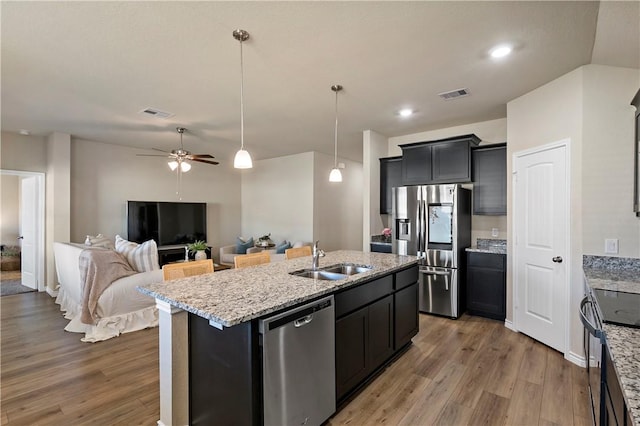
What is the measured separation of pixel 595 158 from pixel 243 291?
3269 millimetres

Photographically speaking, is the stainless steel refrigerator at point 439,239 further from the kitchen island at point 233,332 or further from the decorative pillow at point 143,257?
the decorative pillow at point 143,257

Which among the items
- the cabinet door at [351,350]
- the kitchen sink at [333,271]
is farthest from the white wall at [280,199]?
the cabinet door at [351,350]

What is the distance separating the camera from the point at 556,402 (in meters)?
2.28

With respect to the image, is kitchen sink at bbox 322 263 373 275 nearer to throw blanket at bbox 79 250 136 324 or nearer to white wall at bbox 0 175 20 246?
throw blanket at bbox 79 250 136 324

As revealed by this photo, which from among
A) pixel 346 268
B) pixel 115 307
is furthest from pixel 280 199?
pixel 346 268

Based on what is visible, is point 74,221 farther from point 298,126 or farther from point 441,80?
point 441,80

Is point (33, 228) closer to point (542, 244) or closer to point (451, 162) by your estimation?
point (451, 162)

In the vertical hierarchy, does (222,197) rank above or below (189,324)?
above

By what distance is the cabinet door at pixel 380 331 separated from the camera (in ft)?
8.19

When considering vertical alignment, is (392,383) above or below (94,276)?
below

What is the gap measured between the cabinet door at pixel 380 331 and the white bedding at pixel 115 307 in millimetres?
2798

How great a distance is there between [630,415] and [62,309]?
19.0 feet

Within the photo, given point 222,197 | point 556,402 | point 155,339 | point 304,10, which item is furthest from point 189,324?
point 222,197

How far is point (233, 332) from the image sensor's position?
164 cm
